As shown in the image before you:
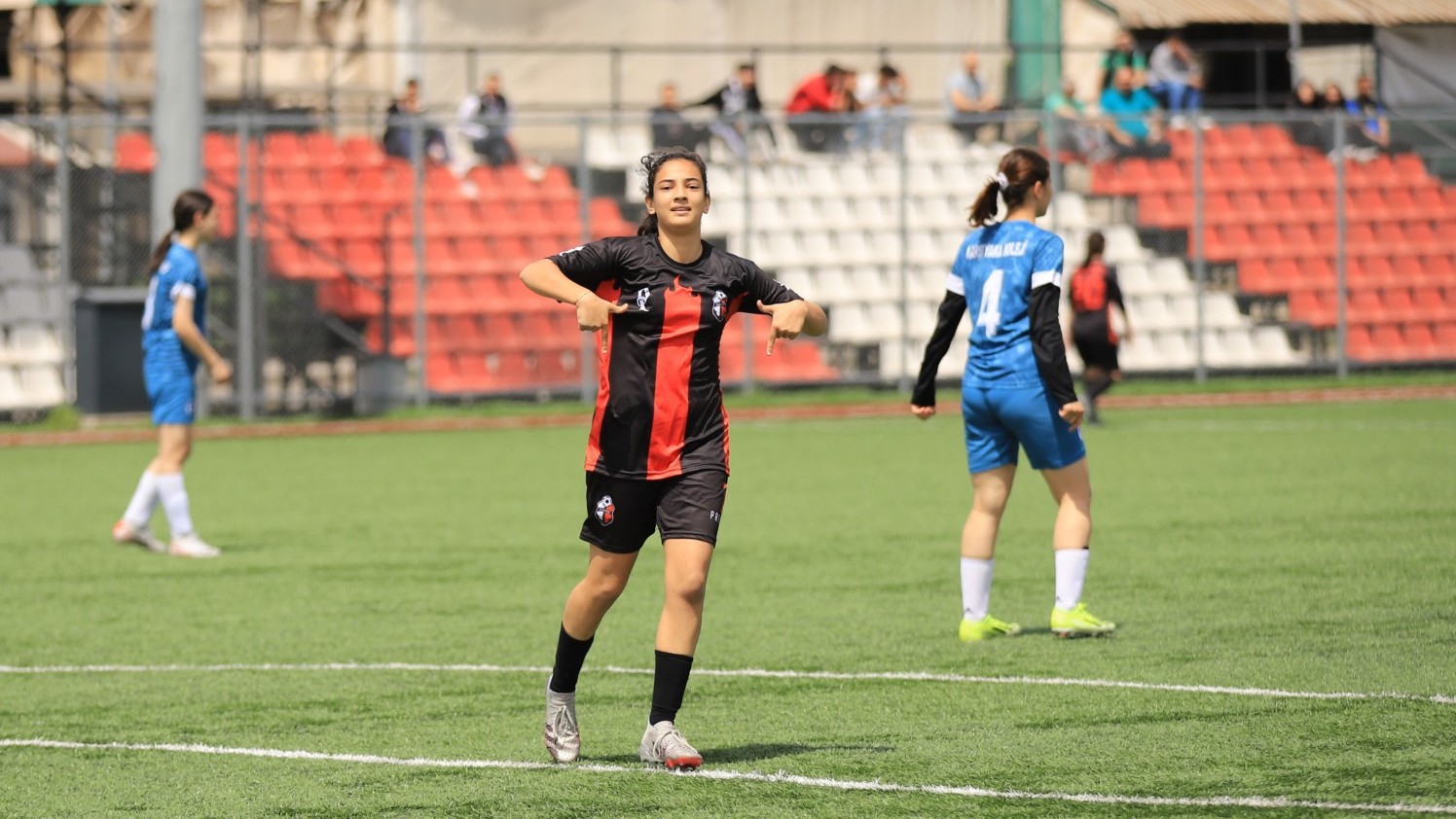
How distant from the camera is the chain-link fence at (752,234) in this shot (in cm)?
2384

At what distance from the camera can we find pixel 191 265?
12125 mm

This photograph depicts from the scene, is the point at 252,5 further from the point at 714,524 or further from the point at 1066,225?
the point at 714,524

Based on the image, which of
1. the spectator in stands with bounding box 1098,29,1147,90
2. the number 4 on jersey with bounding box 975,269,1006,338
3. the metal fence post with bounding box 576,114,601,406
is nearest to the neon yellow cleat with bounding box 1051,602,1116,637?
the number 4 on jersey with bounding box 975,269,1006,338

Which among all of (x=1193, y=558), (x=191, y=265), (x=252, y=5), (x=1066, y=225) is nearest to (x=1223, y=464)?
(x=1193, y=558)

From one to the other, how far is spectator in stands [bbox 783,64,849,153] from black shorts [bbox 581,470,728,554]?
1991 cm

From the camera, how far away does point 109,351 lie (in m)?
22.3

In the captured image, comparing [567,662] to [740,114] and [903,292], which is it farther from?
[903,292]

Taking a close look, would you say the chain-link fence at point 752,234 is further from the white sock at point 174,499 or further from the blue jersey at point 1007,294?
the blue jersey at point 1007,294

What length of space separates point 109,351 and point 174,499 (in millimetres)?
10597

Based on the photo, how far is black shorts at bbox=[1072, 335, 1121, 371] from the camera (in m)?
20.2

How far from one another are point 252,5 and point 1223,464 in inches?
750

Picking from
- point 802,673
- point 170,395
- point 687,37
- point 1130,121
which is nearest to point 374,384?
point 1130,121

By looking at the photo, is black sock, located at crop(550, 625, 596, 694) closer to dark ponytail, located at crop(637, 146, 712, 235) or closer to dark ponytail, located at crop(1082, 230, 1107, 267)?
dark ponytail, located at crop(637, 146, 712, 235)

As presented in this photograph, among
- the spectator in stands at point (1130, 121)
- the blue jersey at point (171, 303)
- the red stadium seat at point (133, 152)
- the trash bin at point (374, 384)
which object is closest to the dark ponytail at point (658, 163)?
the blue jersey at point (171, 303)
